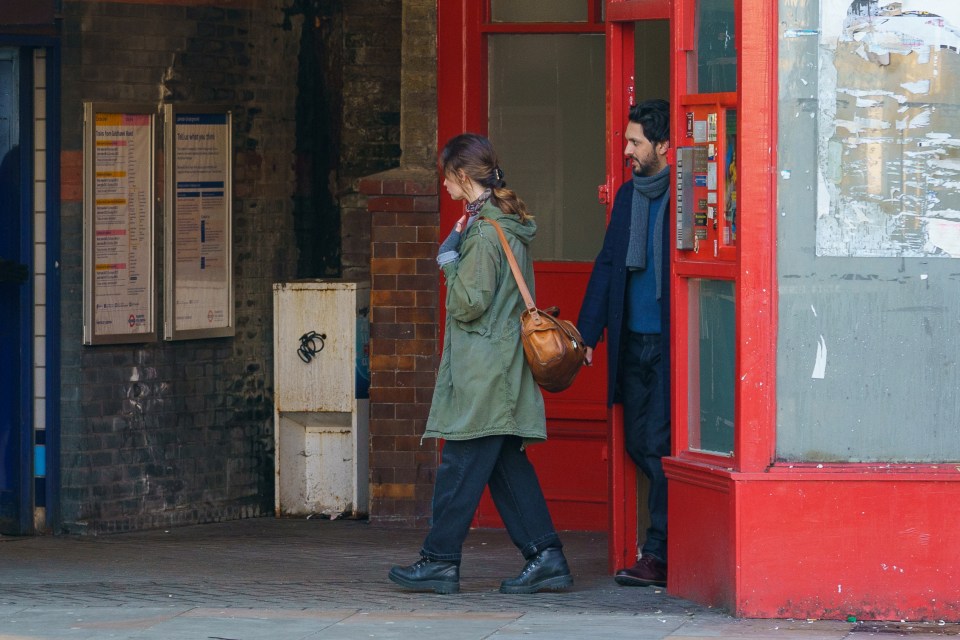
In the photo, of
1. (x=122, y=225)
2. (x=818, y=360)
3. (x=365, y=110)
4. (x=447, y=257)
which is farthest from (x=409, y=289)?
(x=818, y=360)

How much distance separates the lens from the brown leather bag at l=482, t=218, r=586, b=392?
6.57 m

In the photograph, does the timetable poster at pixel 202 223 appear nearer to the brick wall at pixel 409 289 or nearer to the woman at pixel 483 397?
the brick wall at pixel 409 289

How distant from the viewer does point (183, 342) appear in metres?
9.28

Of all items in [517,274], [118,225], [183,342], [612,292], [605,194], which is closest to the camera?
[517,274]

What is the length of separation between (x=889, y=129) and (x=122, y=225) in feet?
13.8

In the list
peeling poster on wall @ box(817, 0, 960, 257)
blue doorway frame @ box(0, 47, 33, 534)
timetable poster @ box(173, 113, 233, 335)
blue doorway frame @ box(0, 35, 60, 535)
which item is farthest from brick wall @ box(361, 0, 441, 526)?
peeling poster on wall @ box(817, 0, 960, 257)

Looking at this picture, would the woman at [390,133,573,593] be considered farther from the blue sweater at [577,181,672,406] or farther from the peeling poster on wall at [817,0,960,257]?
the peeling poster on wall at [817,0,960,257]

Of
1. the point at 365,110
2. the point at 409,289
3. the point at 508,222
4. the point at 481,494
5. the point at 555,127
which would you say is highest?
the point at 365,110

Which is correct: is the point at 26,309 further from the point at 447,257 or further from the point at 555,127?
the point at 447,257

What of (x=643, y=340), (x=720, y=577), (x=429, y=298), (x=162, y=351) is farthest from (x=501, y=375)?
(x=162, y=351)

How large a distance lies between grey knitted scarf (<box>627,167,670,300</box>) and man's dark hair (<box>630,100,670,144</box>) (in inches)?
5.2

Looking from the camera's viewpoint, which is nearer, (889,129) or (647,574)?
(889,129)

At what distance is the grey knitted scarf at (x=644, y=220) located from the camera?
691 centimetres

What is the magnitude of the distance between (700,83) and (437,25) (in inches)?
96.8
